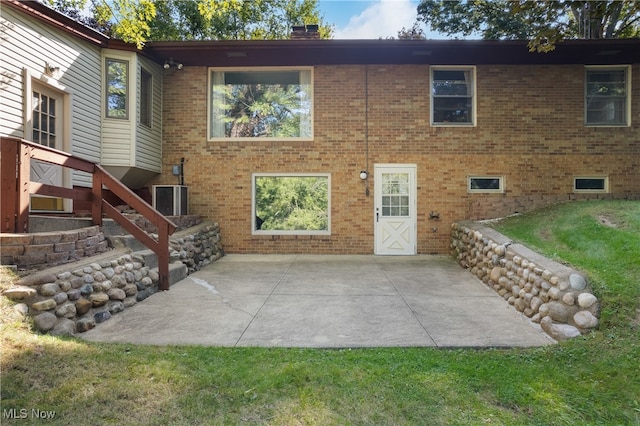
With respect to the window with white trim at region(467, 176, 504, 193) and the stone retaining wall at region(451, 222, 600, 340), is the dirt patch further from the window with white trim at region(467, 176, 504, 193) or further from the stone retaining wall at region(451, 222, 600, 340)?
the window with white trim at region(467, 176, 504, 193)

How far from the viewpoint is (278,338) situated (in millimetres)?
3854

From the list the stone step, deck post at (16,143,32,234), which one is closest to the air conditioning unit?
the stone step

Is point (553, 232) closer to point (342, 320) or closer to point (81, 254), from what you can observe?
point (342, 320)

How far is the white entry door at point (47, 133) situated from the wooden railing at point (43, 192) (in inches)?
76.5

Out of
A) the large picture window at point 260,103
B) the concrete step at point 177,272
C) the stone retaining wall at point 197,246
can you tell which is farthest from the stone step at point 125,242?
the large picture window at point 260,103

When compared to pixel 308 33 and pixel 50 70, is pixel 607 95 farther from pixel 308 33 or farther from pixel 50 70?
pixel 50 70

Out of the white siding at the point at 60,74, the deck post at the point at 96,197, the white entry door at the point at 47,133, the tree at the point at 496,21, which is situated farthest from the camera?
the tree at the point at 496,21

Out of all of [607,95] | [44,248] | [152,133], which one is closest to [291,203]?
[152,133]

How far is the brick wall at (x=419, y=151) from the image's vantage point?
9.41 meters

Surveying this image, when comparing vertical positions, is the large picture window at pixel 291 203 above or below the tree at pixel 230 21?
below

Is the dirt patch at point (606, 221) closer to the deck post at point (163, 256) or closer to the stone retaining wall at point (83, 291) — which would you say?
the deck post at point (163, 256)

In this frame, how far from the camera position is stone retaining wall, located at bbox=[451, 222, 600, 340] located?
402 centimetres

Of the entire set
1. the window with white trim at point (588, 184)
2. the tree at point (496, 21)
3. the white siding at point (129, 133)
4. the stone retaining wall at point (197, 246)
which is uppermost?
the tree at point (496, 21)

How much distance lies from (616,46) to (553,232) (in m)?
5.60
